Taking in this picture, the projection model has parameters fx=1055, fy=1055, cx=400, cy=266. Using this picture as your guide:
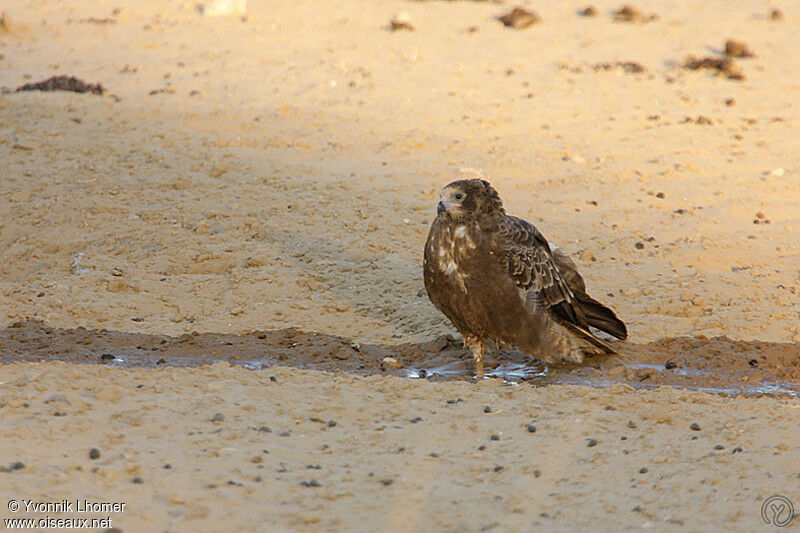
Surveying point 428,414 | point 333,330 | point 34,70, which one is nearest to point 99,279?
point 333,330

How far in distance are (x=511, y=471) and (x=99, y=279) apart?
14.3 ft

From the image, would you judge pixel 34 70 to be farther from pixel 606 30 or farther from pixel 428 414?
pixel 428 414

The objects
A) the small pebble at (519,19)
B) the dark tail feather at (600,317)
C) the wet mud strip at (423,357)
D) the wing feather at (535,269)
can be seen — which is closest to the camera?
the wing feather at (535,269)

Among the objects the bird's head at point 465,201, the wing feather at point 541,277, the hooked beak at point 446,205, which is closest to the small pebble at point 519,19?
the wing feather at point 541,277

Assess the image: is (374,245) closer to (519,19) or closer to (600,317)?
(600,317)

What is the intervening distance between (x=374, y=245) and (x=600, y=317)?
91.2 inches

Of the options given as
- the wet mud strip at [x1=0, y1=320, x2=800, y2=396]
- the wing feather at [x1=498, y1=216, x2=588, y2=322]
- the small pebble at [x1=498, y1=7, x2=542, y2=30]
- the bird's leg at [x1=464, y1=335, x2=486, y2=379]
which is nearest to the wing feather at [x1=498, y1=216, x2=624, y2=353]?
the wing feather at [x1=498, y1=216, x2=588, y2=322]

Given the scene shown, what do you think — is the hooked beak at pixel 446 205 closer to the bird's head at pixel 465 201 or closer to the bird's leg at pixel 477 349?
the bird's head at pixel 465 201

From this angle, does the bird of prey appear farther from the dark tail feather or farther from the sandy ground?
the sandy ground

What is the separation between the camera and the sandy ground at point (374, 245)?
4.88 m

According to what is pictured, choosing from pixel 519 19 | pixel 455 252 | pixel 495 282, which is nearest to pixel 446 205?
pixel 455 252

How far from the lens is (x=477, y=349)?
6.99 m

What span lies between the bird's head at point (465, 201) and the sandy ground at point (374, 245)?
3.49 feet

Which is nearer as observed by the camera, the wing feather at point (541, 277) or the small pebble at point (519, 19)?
the wing feather at point (541, 277)
